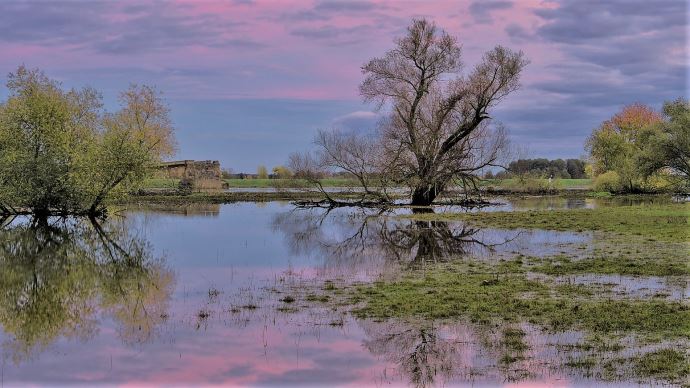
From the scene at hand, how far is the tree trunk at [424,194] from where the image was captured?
48.8 meters

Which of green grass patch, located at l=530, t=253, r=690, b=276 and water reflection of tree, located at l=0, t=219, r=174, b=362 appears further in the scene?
green grass patch, located at l=530, t=253, r=690, b=276

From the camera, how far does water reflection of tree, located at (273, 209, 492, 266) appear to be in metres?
21.5

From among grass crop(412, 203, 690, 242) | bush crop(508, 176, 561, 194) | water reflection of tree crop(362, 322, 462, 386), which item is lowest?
water reflection of tree crop(362, 322, 462, 386)

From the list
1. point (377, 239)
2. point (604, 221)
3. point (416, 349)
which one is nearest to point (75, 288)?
point (416, 349)

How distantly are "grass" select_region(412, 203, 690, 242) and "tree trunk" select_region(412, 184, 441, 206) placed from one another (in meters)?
8.41

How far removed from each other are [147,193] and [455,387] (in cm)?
6559

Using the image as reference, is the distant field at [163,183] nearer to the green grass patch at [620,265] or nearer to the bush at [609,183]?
the bush at [609,183]

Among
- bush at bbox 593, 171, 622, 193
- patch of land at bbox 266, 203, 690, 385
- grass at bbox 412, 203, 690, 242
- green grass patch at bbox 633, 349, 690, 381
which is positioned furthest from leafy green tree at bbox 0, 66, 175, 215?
bush at bbox 593, 171, 622, 193

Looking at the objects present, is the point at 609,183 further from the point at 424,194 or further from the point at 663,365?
the point at 663,365

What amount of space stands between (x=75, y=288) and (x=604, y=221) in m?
24.1

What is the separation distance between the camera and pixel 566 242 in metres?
23.9

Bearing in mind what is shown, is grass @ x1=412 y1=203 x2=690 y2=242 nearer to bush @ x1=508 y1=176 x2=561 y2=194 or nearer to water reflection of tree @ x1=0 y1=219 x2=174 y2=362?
water reflection of tree @ x1=0 y1=219 x2=174 y2=362

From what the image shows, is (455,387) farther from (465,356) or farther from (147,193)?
(147,193)

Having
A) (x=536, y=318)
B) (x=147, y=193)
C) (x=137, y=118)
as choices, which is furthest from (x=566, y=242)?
(x=137, y=118)
